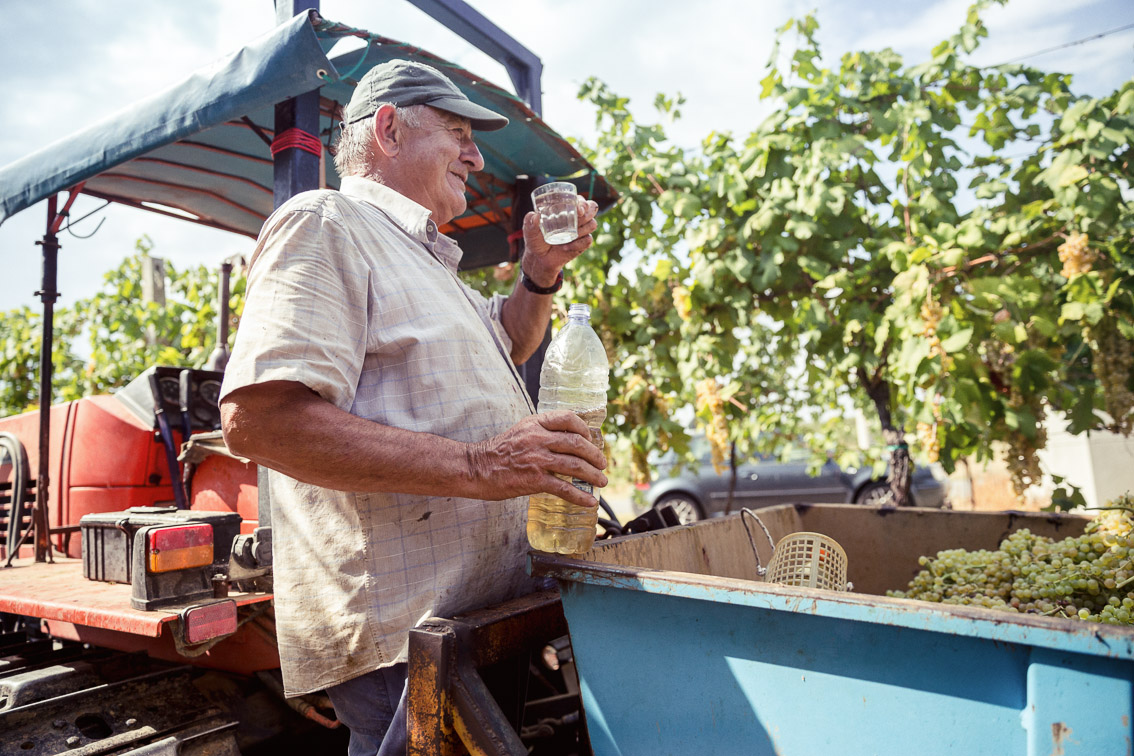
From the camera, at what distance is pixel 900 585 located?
2.69 metres

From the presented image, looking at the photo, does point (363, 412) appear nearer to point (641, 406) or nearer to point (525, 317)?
point (525, 317)

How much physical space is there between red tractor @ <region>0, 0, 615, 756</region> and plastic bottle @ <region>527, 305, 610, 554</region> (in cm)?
15

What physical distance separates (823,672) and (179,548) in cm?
187

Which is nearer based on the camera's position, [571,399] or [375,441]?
[375,441]

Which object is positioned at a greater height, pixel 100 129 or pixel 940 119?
pixel 940 119

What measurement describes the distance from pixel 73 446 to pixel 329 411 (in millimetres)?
2809

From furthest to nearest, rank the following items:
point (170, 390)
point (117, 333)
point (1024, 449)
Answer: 1. point (117, 333)
2. point (1024, 449)
3. point (170, 390)

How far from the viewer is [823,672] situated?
1.15m

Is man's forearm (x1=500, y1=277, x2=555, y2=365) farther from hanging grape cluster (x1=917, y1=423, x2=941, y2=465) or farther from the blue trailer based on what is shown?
hanging grape cluster (x1=917, y1=423, x2=941, y2=465)

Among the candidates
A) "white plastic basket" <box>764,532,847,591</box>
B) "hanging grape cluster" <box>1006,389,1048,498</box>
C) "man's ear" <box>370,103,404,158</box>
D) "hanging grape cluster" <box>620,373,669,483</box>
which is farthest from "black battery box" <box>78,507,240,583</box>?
"hanging grape cluster" <box>1006,389,1048,498</box>

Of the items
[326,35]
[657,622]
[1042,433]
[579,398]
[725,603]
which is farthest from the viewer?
[1042,433]

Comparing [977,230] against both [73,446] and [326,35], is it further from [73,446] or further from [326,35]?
[73,446]

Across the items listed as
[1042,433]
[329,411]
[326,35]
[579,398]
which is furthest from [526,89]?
[1042,433]

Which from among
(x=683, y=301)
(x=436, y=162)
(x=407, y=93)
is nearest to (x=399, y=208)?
(x=436, y=162)
